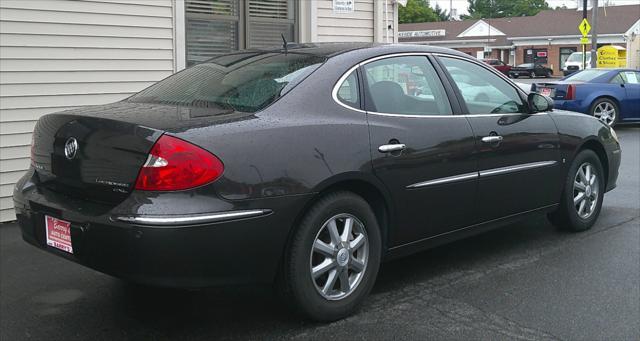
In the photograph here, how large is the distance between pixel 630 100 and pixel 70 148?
13.9 meters

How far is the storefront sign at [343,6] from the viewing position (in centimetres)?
919

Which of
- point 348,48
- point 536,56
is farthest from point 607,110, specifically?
point 536,56

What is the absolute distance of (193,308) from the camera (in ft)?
13.7

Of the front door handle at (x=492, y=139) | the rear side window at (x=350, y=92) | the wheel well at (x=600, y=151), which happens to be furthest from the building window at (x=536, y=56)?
the rear side window at (x=350, y=92)

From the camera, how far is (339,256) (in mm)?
3832

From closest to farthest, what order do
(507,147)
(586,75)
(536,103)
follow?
1. (507,147)
2. (536,103)
3. (586,75)

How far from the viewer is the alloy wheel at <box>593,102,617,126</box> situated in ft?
48.1

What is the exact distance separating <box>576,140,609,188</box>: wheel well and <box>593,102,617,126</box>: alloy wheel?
9257 millimetres

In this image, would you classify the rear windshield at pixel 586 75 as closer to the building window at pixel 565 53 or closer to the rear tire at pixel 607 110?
the rear tire at pixel 607 110

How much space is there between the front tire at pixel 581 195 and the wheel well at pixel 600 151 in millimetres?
50

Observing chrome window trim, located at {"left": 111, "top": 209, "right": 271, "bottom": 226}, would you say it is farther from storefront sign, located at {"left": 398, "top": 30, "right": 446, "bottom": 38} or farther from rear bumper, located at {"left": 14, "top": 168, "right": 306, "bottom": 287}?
storefront sign, located at {"left": 398, "top": 30, "right": 446, "bottom": 38}

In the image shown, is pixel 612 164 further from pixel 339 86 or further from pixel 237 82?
pixel 237 82

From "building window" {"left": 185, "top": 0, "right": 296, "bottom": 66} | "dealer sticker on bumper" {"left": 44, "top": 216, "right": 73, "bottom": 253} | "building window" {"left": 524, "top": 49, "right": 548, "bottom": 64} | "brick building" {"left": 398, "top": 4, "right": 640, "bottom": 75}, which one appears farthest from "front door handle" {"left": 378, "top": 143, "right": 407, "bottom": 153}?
"building window" {"left": 524, "top": 49, "right": 548, "bottom": 64}

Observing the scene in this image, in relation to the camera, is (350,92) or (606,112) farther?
(606,112)
